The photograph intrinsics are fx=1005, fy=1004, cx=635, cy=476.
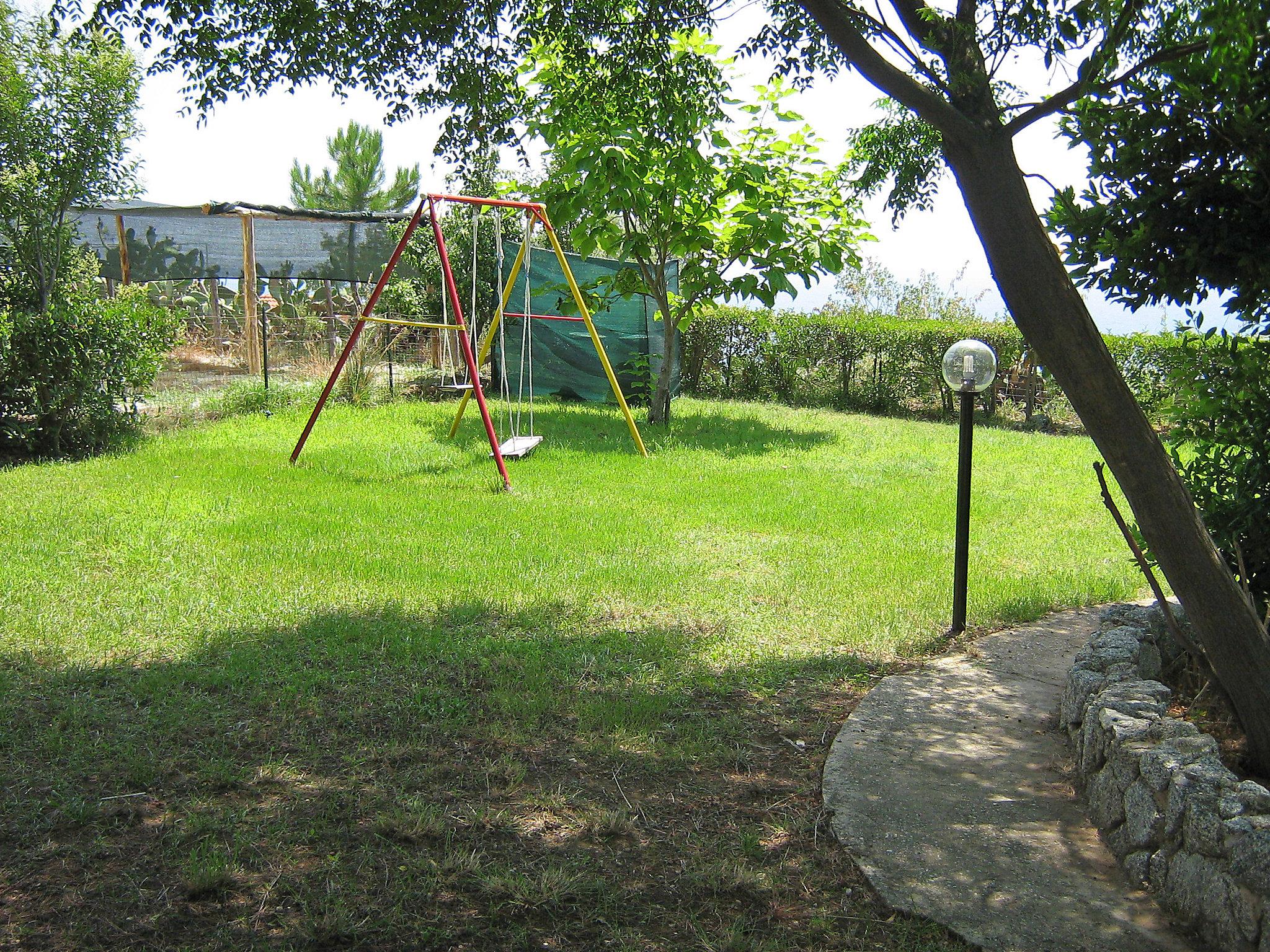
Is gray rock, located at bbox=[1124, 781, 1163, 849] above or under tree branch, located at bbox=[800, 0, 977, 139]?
under

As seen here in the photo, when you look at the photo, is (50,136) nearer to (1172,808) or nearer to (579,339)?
(579,339)

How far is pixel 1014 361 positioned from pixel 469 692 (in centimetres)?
1268

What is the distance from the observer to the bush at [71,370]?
9.38m

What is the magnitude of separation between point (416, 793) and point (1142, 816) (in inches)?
95.6

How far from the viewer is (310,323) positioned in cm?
1577

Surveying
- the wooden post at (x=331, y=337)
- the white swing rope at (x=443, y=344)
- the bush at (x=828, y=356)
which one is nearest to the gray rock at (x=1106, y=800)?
the white swing rope at (x=443, y=344)

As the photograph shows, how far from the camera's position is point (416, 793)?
366 cm

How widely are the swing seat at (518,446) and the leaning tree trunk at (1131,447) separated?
6807mm

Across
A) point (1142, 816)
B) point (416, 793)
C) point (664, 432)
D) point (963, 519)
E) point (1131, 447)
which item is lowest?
point (416, 793)

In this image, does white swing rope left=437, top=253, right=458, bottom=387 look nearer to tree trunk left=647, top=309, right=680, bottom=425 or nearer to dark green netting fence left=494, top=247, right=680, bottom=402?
dark green netting fence left=494, top=247, right=680, bottom=402

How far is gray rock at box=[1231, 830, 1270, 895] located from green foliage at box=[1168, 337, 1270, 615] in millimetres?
1413

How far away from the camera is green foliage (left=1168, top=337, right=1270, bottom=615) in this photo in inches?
153

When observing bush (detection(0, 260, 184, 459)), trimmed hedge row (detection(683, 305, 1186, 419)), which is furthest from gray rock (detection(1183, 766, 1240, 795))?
trimmed hedge row (detection(683, 305, 1186, 419))

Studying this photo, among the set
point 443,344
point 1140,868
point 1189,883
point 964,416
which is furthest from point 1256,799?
point 443,344
